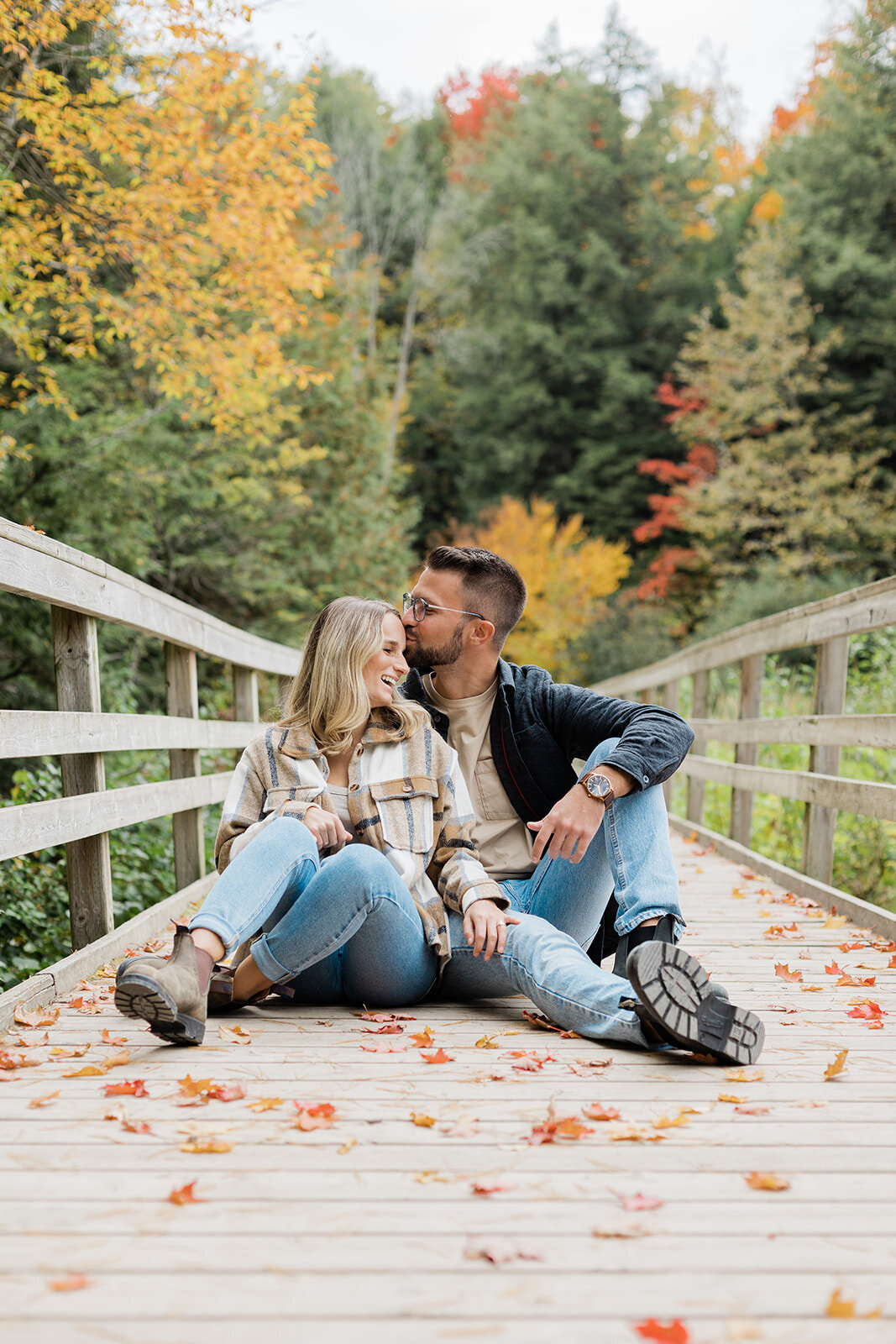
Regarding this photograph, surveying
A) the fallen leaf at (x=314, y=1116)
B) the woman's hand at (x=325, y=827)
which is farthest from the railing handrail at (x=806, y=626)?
the fallen leaf at (x=314, y=1116)

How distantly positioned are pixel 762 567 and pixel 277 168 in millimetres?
11885

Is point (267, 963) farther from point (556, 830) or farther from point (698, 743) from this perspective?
point (698, 743)

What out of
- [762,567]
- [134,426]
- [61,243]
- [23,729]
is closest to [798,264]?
[762,567]

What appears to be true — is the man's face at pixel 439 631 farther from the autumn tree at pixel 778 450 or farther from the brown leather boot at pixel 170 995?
the autumn tree at pixel 778 450

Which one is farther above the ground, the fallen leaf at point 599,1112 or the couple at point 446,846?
the couple at point 446,846

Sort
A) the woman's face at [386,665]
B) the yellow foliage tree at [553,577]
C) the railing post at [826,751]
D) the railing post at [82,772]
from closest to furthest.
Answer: the woman's face at [386,665]
the railing post at [82,772]
the railing post at [826,751]
the yellow foliage tree at [553,577]

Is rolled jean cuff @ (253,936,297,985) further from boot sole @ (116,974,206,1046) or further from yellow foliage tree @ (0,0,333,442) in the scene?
yellow foliage tree @ (0,0,333,442)

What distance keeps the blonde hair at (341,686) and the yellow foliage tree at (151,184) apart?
13.0 feet

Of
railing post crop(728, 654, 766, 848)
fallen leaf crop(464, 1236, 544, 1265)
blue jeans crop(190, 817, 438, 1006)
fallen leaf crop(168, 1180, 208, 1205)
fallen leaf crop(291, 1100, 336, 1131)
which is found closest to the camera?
fallen leaf crop(464, 1236, 544, 1265)

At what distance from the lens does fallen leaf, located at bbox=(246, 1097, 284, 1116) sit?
1.86 metres

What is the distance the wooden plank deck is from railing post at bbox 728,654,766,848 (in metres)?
2.93

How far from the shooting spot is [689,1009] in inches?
81.4

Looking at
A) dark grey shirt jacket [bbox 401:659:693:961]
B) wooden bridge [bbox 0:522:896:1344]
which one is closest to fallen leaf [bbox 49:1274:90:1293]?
wooden bridge [bbox 0:522:896:1344]

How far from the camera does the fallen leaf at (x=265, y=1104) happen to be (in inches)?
73.1
